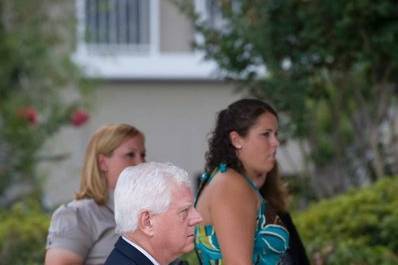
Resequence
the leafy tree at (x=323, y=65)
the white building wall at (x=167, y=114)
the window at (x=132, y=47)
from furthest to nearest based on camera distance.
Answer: the white building wall at (x=167, y=114) → the window at (x=132, y=47) → the leafy tree at (x=323, y=65)

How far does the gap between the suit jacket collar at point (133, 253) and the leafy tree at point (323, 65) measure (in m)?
4.47

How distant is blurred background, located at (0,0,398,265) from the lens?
9.05 metres

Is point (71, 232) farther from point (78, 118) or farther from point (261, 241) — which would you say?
point (78, 118)

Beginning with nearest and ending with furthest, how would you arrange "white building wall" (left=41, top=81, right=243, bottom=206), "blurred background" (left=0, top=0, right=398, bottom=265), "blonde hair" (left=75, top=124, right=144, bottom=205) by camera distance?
"blonde hair" (left=75, top=124, right=144, bottom=205) → "blurred background" (left=0, top=0, right=398, bottom=265) → "white building wall" (left=41, top=81, right=243, bottom=206)

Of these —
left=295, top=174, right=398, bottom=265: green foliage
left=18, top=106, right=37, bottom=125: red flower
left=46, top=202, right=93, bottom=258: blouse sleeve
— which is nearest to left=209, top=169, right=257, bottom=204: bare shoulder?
left=46, top=202, right=93, bottom=258: blouse sleeve

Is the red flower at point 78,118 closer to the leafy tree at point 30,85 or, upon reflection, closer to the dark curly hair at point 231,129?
the leafy tree at point 30,85

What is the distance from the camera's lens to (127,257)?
13.9ft

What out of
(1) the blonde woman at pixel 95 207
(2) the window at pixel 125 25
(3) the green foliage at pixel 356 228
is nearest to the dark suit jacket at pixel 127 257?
(1) the blonde woman at pixel 95 207

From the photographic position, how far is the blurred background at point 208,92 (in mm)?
9055

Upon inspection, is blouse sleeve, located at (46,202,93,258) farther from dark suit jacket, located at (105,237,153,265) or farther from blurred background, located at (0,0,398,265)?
blurred background, located at (0,0,398,265)

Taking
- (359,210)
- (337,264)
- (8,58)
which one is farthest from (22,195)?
(337,264)

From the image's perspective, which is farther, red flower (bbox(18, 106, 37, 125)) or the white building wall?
the white building wall

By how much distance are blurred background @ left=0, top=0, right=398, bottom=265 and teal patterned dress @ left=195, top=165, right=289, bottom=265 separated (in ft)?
8.34

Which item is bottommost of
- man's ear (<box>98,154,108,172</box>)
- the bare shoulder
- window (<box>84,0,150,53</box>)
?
the bare shoulder
